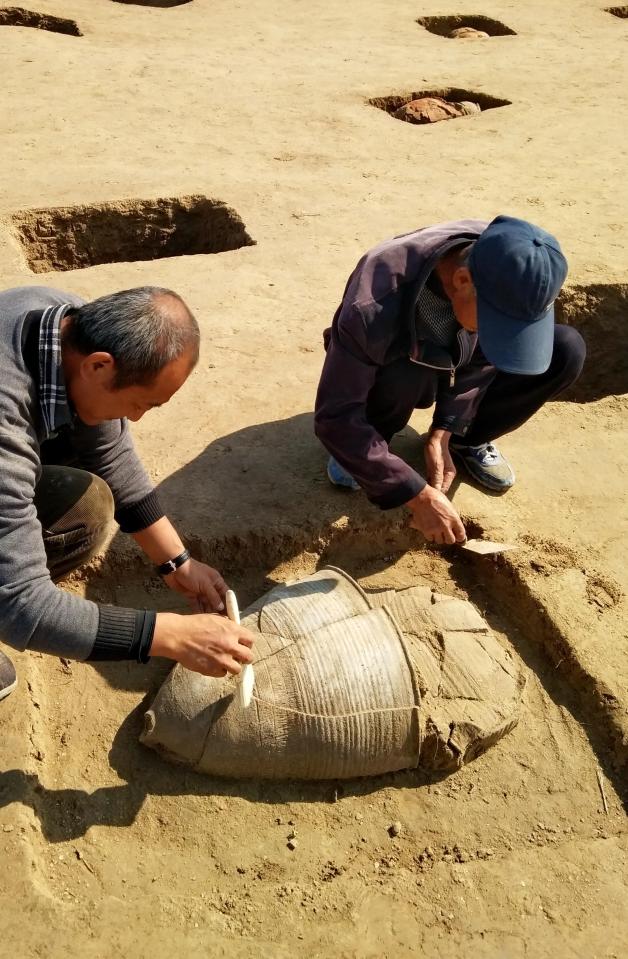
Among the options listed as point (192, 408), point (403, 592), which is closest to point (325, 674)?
point (403, 592)

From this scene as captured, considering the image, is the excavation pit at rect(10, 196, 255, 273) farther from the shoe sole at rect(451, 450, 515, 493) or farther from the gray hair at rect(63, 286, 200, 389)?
the gray hair at rect(63, 286, 200, 389)

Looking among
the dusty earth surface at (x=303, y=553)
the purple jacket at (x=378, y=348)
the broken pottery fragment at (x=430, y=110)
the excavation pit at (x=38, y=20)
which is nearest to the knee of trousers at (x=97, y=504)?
the dusty earth surface at (x=303, y=553)

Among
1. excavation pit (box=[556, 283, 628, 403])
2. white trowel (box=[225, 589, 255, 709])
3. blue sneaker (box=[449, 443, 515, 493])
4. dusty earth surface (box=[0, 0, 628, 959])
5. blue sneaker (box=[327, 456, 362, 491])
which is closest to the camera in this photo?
white trowel (box=[225, 589, 255, 709])

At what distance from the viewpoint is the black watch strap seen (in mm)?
2900

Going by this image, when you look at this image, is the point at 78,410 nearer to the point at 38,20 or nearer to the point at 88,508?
the point at 88,508

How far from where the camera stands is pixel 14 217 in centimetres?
548

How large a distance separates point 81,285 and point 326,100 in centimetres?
398

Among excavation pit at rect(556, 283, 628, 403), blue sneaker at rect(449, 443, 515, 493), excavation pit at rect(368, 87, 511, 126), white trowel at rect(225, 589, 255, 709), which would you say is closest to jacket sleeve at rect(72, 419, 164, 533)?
white trowel at rect(225, 589, 255, 709)

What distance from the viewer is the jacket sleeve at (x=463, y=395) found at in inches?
138

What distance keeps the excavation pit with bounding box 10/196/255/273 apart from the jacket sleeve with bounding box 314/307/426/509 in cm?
261

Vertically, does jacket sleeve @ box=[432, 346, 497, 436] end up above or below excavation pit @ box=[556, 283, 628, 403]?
above

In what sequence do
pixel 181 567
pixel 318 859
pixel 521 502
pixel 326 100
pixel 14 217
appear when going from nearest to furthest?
pixel 318 859, pixel 181 567, pixel 521 502, pixel 14 217, pixel 326 100

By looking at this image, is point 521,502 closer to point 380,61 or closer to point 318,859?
point 318,859

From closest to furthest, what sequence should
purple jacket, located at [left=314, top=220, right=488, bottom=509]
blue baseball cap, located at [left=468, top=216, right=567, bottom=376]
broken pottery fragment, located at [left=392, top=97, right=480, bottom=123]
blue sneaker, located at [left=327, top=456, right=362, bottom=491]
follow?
blue baseball cap, located at [left=468, top=216, right=567, bottom=376] → purple jacket, located at [left=314, top=220, right=488, bottom=509] → blue sneaker, located at [left=327, top=456, right=362, bottom=491] → broken pottery fragment, located at [left=392, top=97, right=480, bottom=123]
